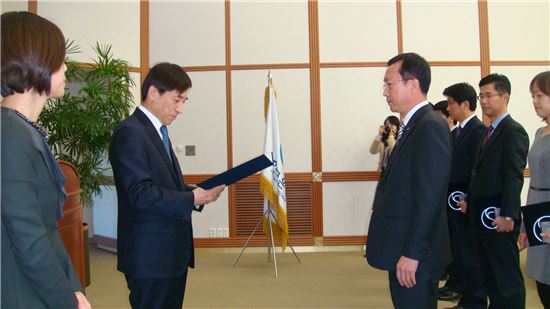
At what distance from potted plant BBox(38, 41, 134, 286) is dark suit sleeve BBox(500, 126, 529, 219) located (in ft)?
11.5

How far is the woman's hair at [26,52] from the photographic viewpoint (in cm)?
110

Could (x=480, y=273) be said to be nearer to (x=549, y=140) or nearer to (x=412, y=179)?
(x=549, y=140)

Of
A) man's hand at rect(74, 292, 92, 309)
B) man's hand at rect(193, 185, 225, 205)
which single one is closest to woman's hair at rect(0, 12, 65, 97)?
man's hand at rect(74, 292, 92, 309)

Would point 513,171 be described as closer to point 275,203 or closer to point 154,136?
point 154,136

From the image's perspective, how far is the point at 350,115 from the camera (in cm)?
585

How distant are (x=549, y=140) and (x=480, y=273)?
122cm

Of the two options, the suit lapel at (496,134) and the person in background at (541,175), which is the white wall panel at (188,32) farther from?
the person in background at (541,175)

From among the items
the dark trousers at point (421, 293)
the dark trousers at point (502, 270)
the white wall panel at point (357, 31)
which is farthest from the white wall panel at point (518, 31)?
the dark trousers at point (421, 293)

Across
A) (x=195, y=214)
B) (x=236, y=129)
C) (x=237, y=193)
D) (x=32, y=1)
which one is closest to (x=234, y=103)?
(x=236, y=129)

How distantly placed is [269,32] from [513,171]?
3.94m

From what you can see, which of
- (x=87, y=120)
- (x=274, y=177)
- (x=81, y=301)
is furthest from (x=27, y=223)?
(x=274, y=177)

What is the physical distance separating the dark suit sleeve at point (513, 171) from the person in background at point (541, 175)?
0.54ft

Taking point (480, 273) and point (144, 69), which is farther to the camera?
point (144, 69)

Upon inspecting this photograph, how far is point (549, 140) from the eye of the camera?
2355 mm
